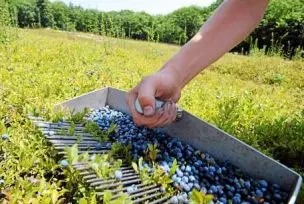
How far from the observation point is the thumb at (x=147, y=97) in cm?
165

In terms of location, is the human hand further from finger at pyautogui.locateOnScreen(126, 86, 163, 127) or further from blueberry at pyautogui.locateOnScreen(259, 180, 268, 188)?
blueberry at pyautogui.locateOnScreen(259, 180, 268, 188)

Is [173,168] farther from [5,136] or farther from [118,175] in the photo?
[5,136]

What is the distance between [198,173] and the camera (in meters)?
1.77

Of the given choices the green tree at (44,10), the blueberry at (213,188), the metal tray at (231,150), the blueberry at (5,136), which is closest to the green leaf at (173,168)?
the blueberry at (213,188)

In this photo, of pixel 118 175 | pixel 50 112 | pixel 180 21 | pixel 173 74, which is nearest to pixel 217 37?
pixel 173 74

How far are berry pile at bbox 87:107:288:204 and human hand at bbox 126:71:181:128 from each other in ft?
0.60

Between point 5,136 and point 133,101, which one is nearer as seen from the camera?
point 133,101

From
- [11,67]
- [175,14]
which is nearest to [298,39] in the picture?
[11,67]

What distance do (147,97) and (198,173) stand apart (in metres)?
0.43

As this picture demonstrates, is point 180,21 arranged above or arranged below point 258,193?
below

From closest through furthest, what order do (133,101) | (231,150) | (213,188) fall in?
(213,188)
(133,101)
(231,150)

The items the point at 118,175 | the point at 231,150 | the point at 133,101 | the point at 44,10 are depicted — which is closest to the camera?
the point at 118,175

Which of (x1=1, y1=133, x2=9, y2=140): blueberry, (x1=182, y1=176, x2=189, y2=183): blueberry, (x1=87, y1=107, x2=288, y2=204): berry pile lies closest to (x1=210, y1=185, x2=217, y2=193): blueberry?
(x1=87, y1=107, x2=288, y2=204): berry pile

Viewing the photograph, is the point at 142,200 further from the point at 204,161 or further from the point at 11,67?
the point at 11,67
